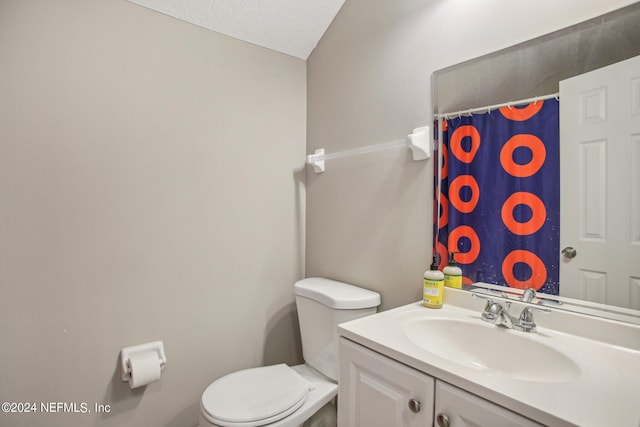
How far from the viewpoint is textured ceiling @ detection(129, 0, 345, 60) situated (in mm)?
1459

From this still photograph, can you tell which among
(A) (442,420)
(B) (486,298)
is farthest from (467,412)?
(B) (486,298)

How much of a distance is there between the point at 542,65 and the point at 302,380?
1.49 metres

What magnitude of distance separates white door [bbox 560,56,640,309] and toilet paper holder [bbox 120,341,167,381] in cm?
160

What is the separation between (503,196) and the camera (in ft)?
3.54

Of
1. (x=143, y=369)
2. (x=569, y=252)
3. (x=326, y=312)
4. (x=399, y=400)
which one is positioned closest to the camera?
(x=399, y=400)

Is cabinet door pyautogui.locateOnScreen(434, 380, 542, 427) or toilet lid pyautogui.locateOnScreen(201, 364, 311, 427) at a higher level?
cabinet door pyautogui.locateOnScreen(434, 380, 542, 427)

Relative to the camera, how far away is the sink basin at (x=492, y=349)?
82 cm

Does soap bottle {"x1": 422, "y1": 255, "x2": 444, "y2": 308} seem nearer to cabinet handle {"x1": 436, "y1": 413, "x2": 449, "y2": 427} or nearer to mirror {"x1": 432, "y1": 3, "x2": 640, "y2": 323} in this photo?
mirror {"x1": 432, "y1": 3, "x2": 640, "y2": 323}

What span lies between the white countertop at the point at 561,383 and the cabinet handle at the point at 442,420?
8 cm

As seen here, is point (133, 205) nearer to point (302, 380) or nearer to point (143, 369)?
point (143, 369)

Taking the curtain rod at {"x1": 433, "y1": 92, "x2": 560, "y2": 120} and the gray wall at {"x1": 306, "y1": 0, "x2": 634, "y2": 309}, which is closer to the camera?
the curtain rod at {"x1": 433, "y1": 92, "x2": 560, "y2": 120}

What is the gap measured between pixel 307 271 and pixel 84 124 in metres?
1.33

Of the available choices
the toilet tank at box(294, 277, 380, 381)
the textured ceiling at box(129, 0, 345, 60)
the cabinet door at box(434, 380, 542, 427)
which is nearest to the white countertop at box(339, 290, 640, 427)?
the cabinet door at box(434, 380, 542, 427)

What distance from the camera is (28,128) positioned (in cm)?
119
